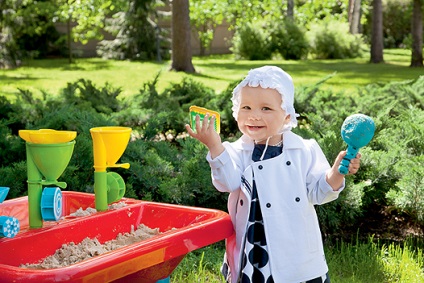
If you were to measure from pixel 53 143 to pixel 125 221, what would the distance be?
1.68 ft

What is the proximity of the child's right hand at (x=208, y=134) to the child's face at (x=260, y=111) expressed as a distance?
160mm

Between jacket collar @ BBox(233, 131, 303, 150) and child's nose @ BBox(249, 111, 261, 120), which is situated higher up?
child's nose @ BBox(249, 111, 261, 120)

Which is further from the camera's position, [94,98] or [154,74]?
[154,74]

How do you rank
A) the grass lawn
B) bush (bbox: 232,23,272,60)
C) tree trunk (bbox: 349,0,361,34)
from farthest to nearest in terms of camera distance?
tree trunk (bbox: 349,0,361,34) < bush (bbox: 232,23,272,60) < the grass lawn

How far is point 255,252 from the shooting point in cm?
244

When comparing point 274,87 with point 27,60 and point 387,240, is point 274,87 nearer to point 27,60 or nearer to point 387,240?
point 387,240

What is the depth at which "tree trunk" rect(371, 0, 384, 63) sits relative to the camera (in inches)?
695

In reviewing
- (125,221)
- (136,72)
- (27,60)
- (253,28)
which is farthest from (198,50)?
(125,221)

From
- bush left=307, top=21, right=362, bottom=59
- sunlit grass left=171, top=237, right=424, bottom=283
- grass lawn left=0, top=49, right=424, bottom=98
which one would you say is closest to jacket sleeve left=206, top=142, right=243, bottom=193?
sunlit grass left=171, top=237, right=424, bottom=283

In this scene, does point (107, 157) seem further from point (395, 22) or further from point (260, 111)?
point (395, 22)

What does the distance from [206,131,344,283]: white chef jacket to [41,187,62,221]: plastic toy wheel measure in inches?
20.5

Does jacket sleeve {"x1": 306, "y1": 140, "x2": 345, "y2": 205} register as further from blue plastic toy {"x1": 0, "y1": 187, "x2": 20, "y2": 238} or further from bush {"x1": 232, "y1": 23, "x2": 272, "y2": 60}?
bush {"x1": 232, "y1": 23, "x2": 272, "y2": 60}

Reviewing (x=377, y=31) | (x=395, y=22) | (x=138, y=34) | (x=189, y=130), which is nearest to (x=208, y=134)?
(x=189, y=130)

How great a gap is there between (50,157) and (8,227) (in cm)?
26
